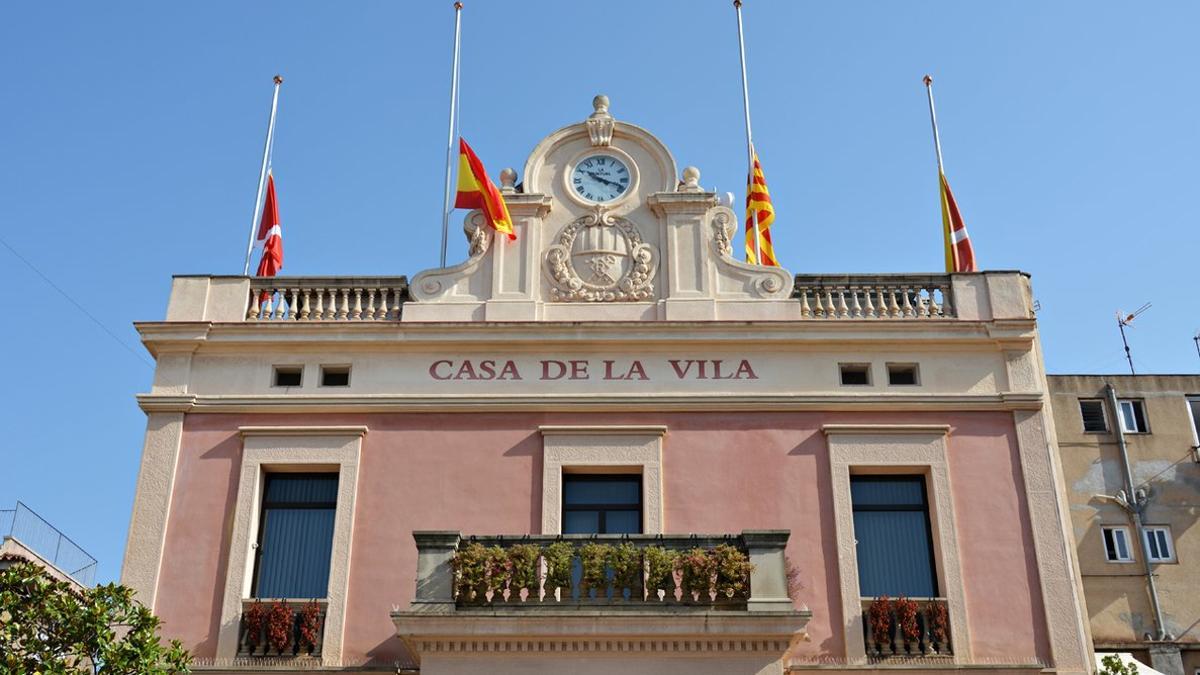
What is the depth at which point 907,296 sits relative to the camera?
22516 millimetres

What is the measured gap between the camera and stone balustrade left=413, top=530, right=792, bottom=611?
1767 cm

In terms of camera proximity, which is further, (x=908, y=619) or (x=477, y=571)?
(x=908, y=619)

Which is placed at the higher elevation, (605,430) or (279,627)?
(605,430)

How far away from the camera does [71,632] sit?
17.3 metres

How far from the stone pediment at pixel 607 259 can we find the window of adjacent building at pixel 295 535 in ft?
10.7

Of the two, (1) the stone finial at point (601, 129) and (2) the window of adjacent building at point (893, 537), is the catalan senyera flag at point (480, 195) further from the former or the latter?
(2) the window of adjacent building at point (893, 537)

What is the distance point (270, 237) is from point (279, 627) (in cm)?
835

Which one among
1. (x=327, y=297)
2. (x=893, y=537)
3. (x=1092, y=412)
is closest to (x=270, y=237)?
(x=327, y=297)

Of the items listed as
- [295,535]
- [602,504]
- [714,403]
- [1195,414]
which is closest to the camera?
[295,535]

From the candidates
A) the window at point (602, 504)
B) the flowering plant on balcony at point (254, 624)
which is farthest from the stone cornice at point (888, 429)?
the flowering plant on balcony at point (254, 624)

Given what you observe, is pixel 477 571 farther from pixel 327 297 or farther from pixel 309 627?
pixel 327 297

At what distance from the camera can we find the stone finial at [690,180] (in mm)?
23266

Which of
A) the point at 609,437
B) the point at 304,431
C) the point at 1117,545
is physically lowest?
the point at 609,437

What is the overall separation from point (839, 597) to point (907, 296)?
5501 mm
